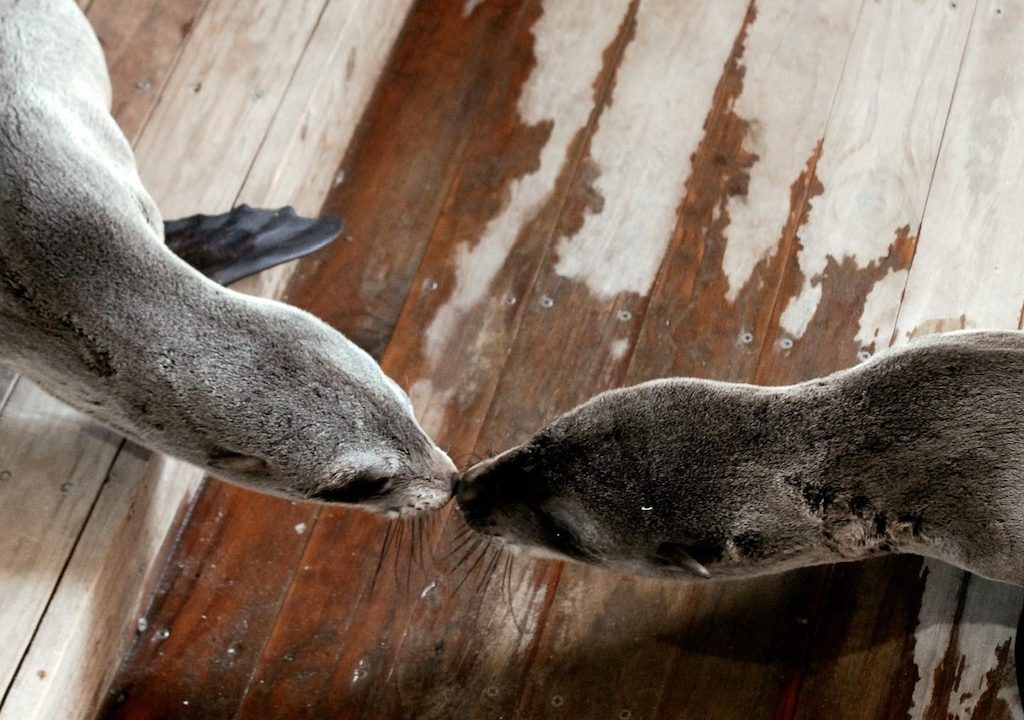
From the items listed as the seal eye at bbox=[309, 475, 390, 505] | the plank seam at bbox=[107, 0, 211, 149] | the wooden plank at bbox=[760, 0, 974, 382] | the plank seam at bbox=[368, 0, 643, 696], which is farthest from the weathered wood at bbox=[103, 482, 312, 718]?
the wooden plank at bbox=[760, 0, 974, 382]

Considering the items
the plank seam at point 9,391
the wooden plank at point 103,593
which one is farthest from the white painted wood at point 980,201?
the plank seam at point 9,391

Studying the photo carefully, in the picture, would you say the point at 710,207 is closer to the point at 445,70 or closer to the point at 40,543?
the point at 445,70

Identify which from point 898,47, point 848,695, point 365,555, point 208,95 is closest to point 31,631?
point 365,555

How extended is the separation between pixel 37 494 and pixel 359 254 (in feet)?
4.51

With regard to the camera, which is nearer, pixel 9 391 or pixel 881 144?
pixel 9 391

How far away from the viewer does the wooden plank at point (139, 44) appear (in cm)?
381

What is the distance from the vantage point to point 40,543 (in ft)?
10.3

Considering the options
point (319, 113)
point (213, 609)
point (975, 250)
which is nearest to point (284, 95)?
point (319, 113)

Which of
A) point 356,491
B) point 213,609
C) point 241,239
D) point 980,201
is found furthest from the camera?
point 980,201

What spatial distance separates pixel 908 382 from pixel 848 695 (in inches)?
43.9

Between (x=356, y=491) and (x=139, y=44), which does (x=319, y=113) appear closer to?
(x=139, y=44)

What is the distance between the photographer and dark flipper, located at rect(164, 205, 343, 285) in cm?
353

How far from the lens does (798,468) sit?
8.59 feet

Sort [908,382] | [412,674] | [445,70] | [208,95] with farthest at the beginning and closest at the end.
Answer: [445,70]
[208,95]
[412,674]
[908,382]
